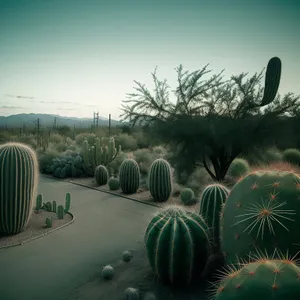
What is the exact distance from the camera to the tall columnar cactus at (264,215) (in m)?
2.39

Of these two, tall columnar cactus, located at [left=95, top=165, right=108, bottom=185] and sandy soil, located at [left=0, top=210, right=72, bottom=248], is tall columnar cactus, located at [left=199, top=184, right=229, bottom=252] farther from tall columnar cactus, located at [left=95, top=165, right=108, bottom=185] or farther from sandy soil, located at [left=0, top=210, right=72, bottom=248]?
tall columnar cactus, located at [left=95, top=165, right=108, bottom=185]

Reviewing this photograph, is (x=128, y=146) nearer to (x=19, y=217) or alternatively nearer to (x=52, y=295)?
(x=19, y=217)

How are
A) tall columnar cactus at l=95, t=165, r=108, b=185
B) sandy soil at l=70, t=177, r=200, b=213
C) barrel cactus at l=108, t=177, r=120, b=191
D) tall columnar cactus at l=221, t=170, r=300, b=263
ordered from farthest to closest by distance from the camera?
1. tall columnar cactus at l=95, t=165, r=108, b=185
2. barrel cactus at l=108, t=177, r=120, b=191
3. sandy soil at l=70, t=177, r=200, b=213
4. tall columnar cactus at l=221, t=170, r=300, b=263

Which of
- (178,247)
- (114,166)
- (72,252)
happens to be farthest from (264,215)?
(114,166)

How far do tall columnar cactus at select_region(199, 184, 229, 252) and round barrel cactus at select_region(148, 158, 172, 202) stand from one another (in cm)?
Result: 365

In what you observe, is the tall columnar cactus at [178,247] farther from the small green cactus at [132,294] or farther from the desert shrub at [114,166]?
the desert shrub at [114,166]

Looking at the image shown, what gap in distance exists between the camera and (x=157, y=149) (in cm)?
1512

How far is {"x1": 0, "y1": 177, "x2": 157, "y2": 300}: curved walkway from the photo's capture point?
3.71m

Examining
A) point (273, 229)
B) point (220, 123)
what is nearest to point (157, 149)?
point (220, 123)

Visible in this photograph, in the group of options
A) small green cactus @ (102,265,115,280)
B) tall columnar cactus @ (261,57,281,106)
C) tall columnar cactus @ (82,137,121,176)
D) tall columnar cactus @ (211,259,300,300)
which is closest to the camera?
tall columnar cactus @ (211,259,300,300)

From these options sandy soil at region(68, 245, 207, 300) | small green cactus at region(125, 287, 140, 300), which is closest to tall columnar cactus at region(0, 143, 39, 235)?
sandy soil at region(68, 245, 207, 300)

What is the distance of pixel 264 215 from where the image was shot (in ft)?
7.90

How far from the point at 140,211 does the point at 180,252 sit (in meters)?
3.80

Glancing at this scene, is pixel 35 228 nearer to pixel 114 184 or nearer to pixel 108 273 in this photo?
pixel 108 273
